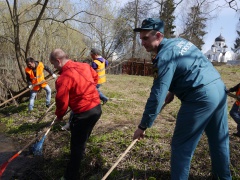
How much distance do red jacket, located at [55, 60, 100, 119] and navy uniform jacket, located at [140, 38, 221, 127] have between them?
3.28 ft

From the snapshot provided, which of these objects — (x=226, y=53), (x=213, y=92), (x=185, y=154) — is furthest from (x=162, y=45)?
(x=226, y=53)

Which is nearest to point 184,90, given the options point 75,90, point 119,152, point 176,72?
point 176,72

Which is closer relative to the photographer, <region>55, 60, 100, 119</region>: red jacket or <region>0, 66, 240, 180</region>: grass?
<region>55, 60, 100, 119</region>: red jacket

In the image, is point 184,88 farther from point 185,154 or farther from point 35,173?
point 35,173

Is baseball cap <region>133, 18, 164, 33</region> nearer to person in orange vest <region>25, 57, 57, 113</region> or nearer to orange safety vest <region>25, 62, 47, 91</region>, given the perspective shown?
person in orange vest <region>25, 57, 57, 113</region>

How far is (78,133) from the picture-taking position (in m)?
3.12

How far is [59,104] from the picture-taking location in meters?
2.97

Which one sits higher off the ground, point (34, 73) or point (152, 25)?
point (152, 25)

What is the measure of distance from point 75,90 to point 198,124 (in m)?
1.52

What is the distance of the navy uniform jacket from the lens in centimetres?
218

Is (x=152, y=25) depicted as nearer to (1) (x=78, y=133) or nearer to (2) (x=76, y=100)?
(2) (x=76, y=100)

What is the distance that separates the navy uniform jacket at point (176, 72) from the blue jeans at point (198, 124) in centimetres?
10

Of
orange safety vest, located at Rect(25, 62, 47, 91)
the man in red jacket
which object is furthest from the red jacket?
orange safety vest, located at Rect(25, 62, 47, 91)

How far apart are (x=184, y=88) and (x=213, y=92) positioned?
0.28 metres
